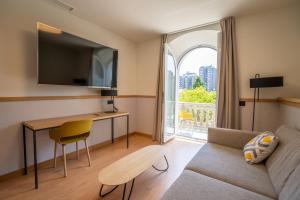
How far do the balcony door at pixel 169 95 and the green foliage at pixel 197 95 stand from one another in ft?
2.68

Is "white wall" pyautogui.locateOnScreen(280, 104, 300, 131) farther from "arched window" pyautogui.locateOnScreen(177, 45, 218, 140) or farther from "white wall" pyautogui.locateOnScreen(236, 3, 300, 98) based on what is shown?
"arched window" pyautogui.locateOnScreen(177, 45, 218, 140)

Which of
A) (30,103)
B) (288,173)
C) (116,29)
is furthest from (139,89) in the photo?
(288,173)

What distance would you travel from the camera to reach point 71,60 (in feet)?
7.48

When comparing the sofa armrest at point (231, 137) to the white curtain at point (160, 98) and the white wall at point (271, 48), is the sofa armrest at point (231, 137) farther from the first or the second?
the white curtain at point (160, 98)

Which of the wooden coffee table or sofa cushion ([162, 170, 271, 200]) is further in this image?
the wooden coffee table

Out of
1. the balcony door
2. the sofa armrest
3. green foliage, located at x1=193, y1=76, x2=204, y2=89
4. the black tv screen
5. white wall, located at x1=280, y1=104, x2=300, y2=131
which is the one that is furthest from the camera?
green foliage, located at x1=193, y1=76, x2=204, y2=89

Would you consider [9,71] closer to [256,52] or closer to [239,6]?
[239,6]

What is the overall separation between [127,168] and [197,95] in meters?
3.28

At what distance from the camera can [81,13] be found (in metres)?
2.46

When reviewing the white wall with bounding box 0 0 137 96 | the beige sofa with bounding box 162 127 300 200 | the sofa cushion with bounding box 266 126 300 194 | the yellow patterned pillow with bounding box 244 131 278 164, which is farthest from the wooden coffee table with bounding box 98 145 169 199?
the white wall with bounding box 0 0 137 96

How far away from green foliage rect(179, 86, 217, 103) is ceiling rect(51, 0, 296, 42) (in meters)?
1.93

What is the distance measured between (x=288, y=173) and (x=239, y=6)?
2.32 meters

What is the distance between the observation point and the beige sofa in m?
0.98

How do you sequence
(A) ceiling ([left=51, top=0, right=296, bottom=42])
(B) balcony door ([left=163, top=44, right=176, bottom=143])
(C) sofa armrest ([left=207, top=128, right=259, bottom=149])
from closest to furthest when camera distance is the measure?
(C) sofa armrest ([left=207, top=128, right=259, bottom=149]) → (A) ceiling ([left=51, top=0, right=296, bottom=42]) → (B) balcony door ([left=163, top=44, right=176, bottom=143])
